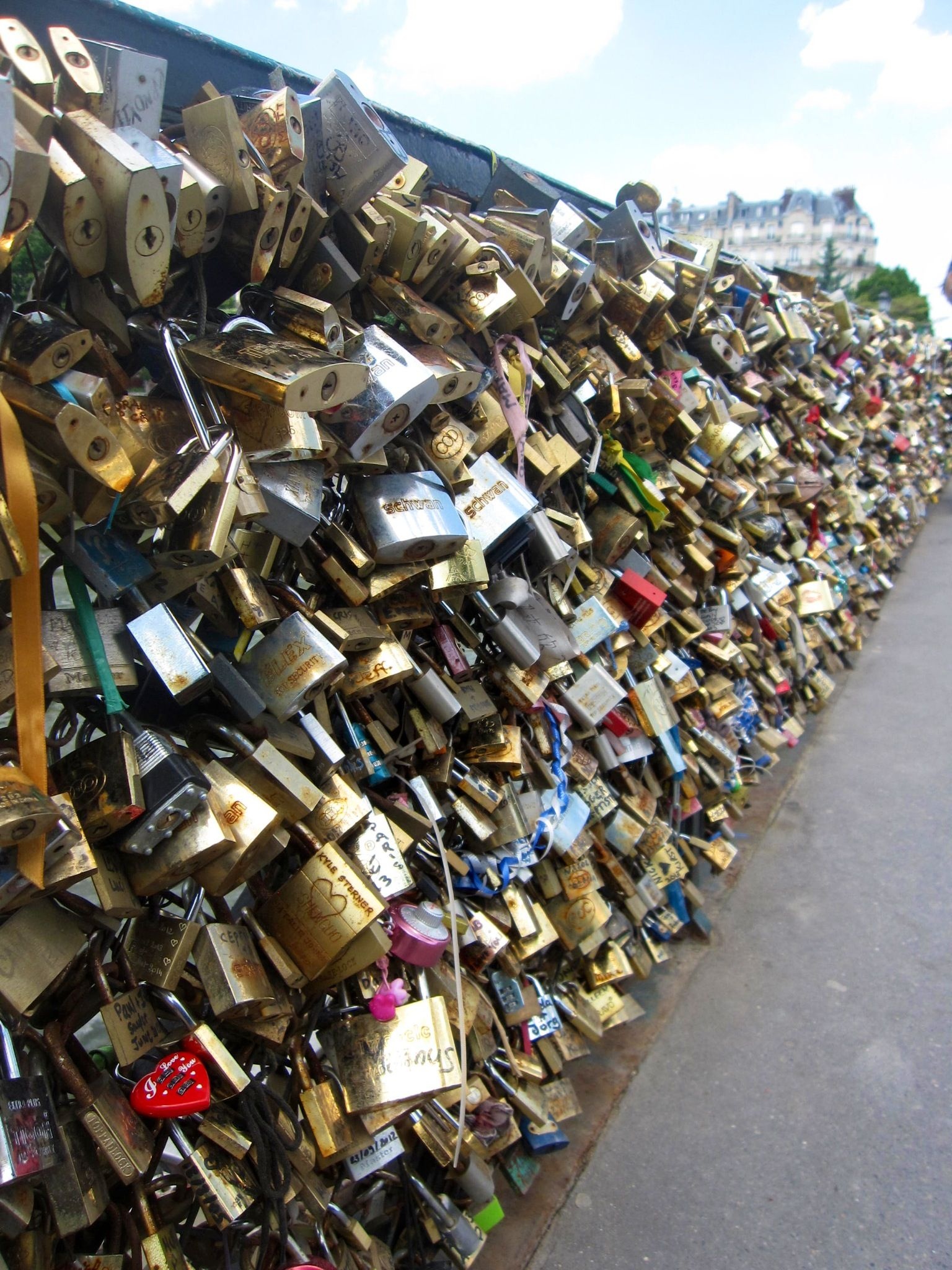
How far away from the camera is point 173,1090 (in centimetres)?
120

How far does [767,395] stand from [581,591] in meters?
2.74

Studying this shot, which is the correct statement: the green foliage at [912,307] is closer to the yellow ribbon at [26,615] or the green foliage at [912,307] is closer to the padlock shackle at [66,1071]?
the yellow ribbon at [26,615]

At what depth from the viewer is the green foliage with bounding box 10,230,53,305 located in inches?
50.5

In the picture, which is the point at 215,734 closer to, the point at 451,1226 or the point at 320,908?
the point at 320,908

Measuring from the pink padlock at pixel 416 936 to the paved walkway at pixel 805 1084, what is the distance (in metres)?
0.82

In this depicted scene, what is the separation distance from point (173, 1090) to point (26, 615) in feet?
2.14

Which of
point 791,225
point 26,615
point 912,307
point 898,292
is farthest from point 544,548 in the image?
point 791,225

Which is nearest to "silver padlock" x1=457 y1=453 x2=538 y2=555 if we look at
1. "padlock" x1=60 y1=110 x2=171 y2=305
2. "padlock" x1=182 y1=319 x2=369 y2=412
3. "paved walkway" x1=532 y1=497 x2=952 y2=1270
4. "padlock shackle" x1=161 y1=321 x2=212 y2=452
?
"padlock" x1=182 y1=319 x2=369 y2=412

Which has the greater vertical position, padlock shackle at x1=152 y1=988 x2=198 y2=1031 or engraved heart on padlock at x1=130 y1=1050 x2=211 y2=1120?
padlock shackle at x1=152 y1=988 x2=198 y2=1031

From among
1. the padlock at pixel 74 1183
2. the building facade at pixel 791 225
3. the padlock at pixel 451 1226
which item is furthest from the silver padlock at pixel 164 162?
the building facade at pixel 791 225

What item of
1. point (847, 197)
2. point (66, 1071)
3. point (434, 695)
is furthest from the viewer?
point (847, 197)

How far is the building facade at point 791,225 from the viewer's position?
93.7m

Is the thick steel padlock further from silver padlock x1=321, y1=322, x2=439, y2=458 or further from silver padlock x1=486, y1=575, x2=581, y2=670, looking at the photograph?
silver padlock x1=486, y1=575, x2=581, y2=670

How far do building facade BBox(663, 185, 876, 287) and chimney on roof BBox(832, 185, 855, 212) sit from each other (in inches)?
2.5
